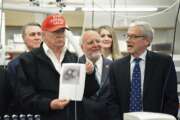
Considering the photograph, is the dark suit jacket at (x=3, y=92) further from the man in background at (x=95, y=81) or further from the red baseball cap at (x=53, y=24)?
the man in background at (x=95, y=81)

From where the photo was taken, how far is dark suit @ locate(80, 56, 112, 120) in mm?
2516

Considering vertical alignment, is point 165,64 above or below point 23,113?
above

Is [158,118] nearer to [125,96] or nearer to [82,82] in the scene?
[82,82]

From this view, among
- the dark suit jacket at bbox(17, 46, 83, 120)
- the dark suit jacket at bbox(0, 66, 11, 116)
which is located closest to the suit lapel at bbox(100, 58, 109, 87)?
the dark suit jacket at bbox(17, 46, 83, 120)

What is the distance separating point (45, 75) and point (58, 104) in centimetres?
22

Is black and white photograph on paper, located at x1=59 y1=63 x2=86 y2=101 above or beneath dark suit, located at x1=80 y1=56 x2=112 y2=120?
above

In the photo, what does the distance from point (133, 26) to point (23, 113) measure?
954 mm

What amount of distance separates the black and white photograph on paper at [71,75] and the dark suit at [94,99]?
28 cm

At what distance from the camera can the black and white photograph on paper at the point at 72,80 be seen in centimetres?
223

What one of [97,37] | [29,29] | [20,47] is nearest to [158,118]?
[97,37]

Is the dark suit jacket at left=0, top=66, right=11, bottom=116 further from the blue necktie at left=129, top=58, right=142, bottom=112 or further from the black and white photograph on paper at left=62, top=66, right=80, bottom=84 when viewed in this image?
the blue necktie at left=129, top=58, right=142, bottom=112

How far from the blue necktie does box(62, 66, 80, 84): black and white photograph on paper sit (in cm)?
54

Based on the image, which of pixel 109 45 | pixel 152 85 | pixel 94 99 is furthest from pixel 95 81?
pixel 109 45

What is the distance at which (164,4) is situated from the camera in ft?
19.2
